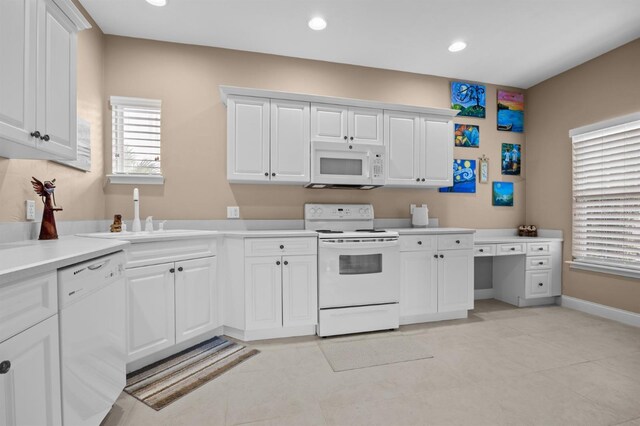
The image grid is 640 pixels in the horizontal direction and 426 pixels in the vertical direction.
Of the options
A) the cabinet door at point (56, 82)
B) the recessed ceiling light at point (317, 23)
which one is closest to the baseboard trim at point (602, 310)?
the recessed ceiling light at point (317, 23)

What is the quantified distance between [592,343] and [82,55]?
5220mm

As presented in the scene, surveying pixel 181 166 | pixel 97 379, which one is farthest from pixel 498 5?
pixel 97 379

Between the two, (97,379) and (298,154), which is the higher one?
(298,154)

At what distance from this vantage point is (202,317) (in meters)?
2.54

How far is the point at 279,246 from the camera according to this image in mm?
2727

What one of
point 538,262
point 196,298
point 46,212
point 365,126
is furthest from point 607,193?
point 46,212

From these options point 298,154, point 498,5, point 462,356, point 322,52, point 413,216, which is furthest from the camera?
point 413,216

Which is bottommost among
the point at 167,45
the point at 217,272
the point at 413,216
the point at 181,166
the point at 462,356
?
the point at 462,356

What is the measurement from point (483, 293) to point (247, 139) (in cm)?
370

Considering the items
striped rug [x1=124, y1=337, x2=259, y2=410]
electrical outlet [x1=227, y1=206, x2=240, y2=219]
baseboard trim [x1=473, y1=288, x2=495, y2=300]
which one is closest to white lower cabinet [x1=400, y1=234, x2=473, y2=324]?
baseboard trim [x1=473, y1=288, x2=495, y2=300]

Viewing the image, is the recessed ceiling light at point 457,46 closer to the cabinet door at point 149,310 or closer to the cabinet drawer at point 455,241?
the cabinet drawer at point 455,241

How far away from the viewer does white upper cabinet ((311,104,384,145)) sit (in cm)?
313

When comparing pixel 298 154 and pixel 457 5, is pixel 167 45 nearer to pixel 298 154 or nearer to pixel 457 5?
pixel 298 154

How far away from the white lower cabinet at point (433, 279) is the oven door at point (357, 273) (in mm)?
175
